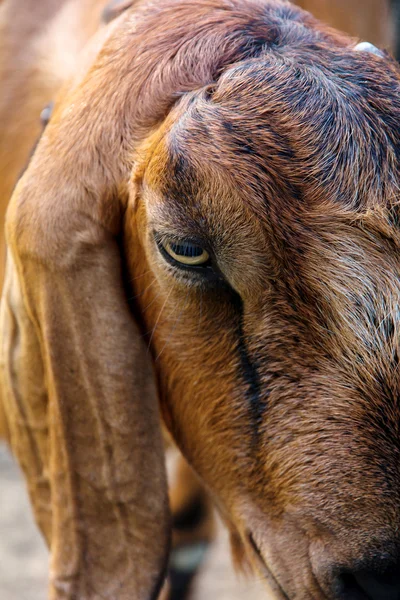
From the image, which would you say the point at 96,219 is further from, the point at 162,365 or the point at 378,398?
the point at 378,398

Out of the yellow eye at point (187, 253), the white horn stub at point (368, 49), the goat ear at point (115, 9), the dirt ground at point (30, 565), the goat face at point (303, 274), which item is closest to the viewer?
the goat face at point (303, 274)

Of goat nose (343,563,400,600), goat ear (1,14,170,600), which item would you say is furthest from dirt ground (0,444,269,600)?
goat nose (343,563,400,600)

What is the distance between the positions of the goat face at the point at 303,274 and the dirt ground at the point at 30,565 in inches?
88.7

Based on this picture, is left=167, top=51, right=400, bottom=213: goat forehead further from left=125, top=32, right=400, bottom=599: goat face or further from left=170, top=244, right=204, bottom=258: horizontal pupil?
left=170, top=244, right=204, bottom=258: horizontal pupil

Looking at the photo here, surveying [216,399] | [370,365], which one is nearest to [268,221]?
[370,365]

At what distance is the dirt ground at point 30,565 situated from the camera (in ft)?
14.9

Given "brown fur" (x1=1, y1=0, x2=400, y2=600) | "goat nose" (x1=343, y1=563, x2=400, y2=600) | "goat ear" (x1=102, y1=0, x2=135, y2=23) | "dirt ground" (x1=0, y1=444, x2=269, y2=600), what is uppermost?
"goat ear" (x1=102, y1=0, x2=135, y2=23)

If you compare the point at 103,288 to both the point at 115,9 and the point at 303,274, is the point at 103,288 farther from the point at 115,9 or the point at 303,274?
the point at 115,9

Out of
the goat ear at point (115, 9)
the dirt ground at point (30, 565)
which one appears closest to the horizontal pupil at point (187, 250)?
the goat ear at point (115, 9)

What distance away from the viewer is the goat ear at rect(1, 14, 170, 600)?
7.69ft

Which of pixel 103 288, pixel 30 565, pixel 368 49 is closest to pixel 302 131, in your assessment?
pixel 368 49

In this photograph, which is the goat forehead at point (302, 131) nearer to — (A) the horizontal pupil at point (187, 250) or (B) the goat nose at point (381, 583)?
(A) the horizontal pupil at point (187, 250)

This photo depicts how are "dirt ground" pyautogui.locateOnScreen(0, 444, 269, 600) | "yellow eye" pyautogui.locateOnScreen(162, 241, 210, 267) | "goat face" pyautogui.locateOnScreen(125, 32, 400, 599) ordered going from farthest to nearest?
"dirt ground" pyautogui.locateOnScreen(0, 444, 269, 600) → "yellow eye" pyautogui.locateOnScreen(162, 241, 210, 267) → "goat face" pyautogui.locateOnScreen(125, 32, 400, 599)

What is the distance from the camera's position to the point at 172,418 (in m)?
2.59
